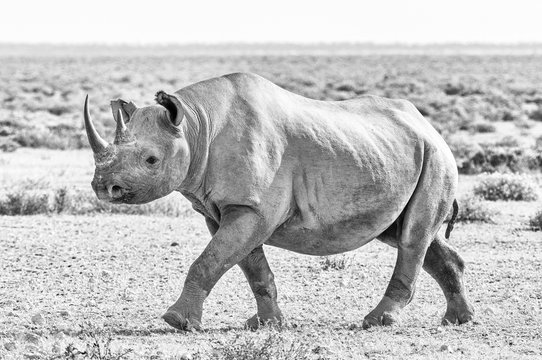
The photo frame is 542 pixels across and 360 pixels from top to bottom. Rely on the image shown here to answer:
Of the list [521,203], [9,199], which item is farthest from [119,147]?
[521,203]

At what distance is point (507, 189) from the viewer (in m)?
17.9

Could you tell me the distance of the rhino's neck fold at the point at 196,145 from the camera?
7871mm

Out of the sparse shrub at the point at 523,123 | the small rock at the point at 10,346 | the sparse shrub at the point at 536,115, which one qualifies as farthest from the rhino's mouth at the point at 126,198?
the sparse shrub at the point at 536,115

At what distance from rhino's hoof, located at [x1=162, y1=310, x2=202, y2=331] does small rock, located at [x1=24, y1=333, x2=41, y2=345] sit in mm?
826

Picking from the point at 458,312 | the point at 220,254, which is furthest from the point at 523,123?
the point at 220,254

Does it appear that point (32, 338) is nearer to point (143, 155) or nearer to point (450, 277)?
point (143, 155)

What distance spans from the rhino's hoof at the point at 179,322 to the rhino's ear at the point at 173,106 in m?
1.26

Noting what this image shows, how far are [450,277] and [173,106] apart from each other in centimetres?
270

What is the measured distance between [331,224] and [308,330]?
77 cm

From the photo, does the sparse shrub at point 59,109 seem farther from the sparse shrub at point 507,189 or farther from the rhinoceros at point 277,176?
the rhinoceros at point 277,176

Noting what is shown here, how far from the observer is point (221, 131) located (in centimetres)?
800

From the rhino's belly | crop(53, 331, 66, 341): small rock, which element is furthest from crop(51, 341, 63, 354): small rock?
the rhino's belly

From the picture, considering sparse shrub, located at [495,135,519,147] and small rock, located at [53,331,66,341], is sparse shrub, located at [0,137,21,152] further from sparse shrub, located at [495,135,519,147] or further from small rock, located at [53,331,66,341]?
small rock, located at [53,331,66,341]

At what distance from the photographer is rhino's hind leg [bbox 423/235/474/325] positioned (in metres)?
9.01
